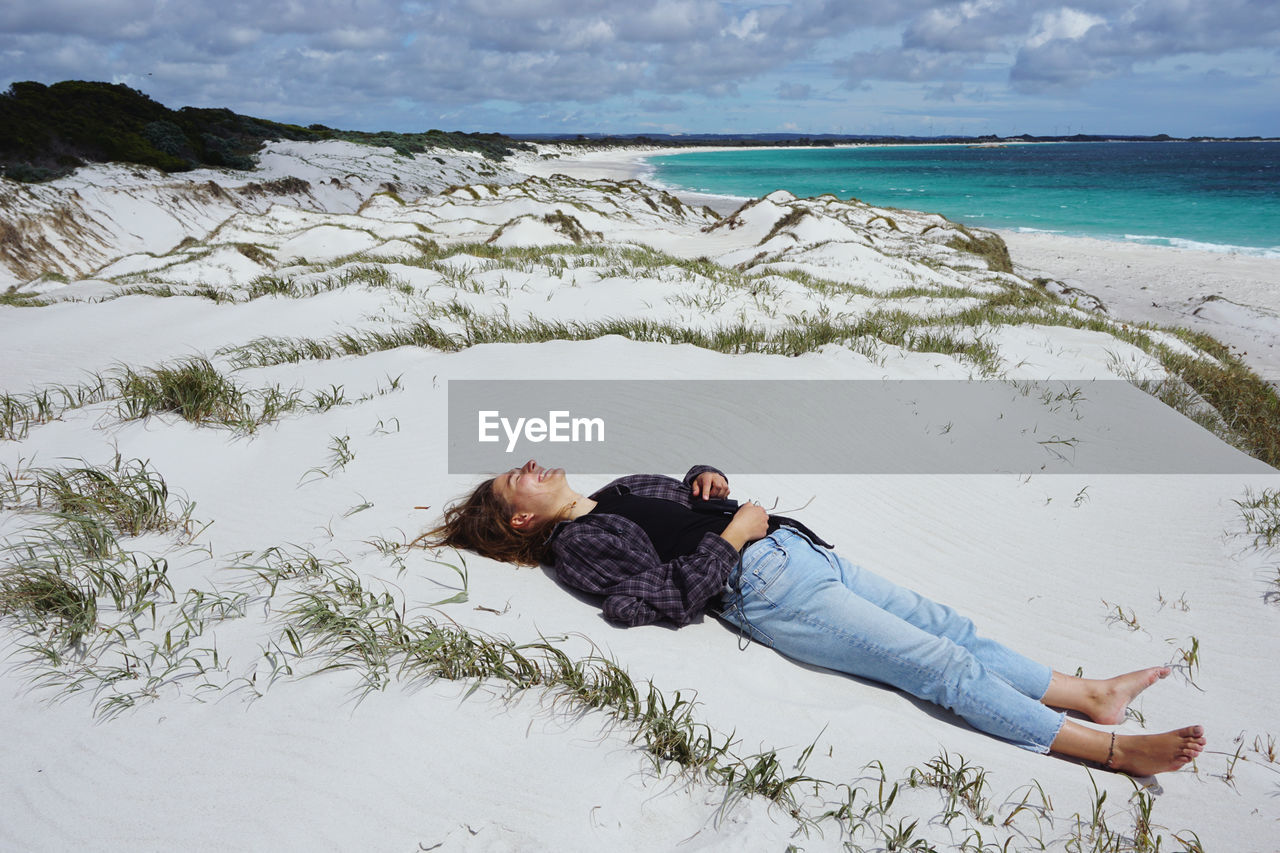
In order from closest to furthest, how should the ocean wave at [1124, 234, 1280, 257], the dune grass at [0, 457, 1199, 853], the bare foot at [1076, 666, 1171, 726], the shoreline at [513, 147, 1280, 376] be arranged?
1. the dune grass at [0, 457, 1199, 853]
2. the bare foot at [1076, 666, 1171, 726]
3. the shoreline at [513, 147, 1280, 376]
4. the ocean wave at [1124, 234, 1280, 257]

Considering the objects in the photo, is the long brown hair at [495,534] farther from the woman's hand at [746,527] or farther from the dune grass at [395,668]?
the woman's hand at [746,527]

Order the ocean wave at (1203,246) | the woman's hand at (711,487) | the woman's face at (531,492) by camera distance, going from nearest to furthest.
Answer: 1. the woman's face at (531,492)
2. the woman's hand at (711,487)
3. the ocean wave at (1203,246)

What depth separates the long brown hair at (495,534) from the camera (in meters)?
3.35

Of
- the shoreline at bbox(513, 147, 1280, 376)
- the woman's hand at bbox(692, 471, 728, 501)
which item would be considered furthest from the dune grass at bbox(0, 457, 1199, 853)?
the shoreline at bbox(513, 147, 1280, 376)

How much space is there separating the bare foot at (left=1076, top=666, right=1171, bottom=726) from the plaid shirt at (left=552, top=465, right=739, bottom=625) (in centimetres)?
163

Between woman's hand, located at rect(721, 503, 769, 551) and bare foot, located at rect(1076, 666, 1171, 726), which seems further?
woman's hand, located at rect(721, 503, 769, 551)

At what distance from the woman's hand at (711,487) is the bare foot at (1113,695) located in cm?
181

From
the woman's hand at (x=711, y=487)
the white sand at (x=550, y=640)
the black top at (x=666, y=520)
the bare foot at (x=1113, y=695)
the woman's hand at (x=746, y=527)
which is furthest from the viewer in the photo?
the woman's hand at (x=711, y=487)

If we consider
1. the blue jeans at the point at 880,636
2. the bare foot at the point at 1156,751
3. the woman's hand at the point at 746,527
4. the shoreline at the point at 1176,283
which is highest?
the shoreline at the point at 1176,283

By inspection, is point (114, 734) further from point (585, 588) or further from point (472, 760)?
point (585, 588)

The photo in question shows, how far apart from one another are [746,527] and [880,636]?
0.71 meters

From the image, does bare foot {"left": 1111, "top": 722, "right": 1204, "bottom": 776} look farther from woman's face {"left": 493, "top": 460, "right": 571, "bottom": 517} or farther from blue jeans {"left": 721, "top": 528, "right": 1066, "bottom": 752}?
woman's face {"left": 493, "top": 460, "right": 571, "bottom": 517}

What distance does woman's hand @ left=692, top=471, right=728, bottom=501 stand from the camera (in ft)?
11.6

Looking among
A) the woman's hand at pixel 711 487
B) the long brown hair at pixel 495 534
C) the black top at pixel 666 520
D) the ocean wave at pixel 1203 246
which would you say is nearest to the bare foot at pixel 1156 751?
the black top at pixel 666 520
